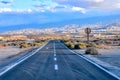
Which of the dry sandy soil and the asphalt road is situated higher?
the asphalt road

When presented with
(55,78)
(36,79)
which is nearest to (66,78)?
(55,78)

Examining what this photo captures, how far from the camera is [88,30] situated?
57812 mm

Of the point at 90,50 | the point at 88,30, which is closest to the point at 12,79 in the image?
the point at 90,50

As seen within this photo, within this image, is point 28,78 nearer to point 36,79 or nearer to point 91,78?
point 36,79

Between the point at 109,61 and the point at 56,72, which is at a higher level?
the point at 56,72

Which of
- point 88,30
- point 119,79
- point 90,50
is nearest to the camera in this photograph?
point 119,79

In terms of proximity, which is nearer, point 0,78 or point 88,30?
point 0,78

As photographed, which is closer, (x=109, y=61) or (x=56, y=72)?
(x=56, y=72)

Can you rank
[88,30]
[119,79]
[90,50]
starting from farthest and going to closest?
[88,30]
[90,50]
[119,79]

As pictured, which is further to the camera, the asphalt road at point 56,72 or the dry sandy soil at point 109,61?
the dry sandy soil at point 109,61

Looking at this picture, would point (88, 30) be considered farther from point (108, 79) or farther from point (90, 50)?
point (108, 79)

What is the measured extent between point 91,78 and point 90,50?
24120mm

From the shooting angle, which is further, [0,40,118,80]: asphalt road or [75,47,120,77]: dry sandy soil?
[75,47,120,77]: dry sandy soil

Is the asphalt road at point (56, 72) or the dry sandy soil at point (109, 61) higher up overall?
the asphalt road at point (56, 72)
